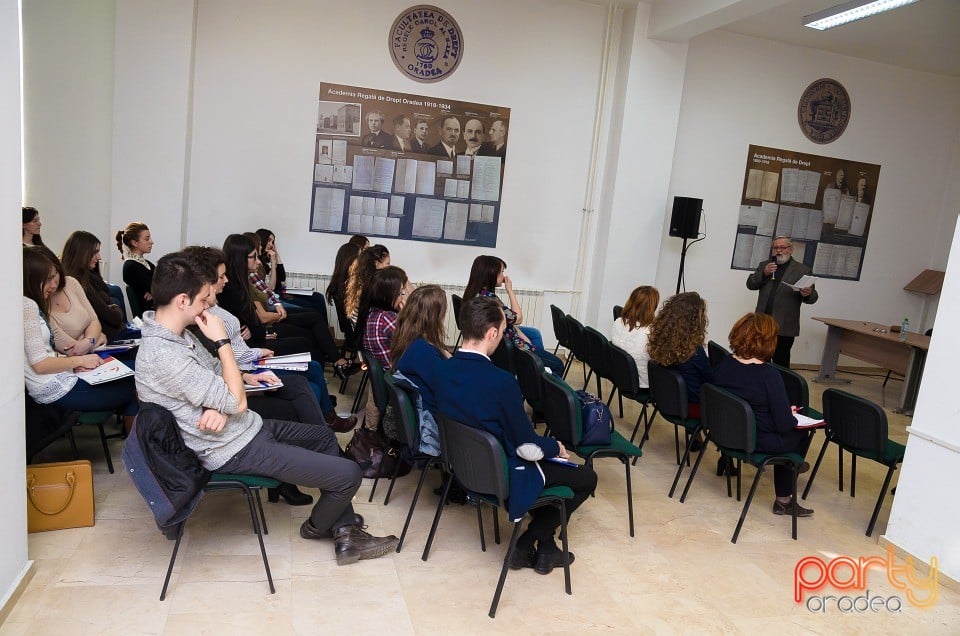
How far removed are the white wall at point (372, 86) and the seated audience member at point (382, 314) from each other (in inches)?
116

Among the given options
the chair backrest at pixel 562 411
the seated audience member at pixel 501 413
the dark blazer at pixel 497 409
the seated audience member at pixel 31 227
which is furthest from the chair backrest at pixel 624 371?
the seated audience member at pixel 31 227

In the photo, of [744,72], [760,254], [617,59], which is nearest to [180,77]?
[617,59]

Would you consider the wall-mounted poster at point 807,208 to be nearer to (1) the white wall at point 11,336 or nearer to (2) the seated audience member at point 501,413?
(2) the seated audience member at point 501,413

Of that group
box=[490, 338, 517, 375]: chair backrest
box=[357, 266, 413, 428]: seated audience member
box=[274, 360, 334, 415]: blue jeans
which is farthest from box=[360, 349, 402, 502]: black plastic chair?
box=[490, 338, 517, 375]: chair backrest

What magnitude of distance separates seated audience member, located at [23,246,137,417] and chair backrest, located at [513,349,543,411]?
2.14m

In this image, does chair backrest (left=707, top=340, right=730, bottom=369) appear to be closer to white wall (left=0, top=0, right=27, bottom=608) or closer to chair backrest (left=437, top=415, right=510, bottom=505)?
chair backrest (left=437, top=415, right=510, bottom=505)

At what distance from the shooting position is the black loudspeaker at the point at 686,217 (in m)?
7.13

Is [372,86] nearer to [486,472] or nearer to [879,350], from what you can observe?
[486,472]

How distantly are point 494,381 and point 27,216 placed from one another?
4111 millimetres

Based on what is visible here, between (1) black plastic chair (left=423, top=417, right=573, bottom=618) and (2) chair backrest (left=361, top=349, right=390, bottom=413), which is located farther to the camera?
(2) chair backrest (left=361, top=349, right=390, bottom=413)

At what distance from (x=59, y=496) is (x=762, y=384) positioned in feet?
11.0

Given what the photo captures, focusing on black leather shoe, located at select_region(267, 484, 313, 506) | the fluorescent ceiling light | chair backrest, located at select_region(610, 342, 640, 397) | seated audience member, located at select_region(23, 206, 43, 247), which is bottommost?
black leather shoe, located at select_region(267, 484, 313, 506)

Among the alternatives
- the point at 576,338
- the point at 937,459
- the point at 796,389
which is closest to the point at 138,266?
the point at 576,338

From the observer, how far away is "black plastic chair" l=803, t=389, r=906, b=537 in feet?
12.1
